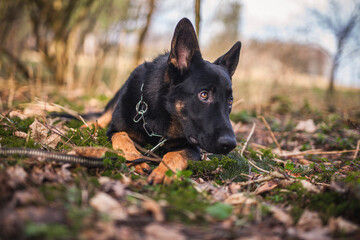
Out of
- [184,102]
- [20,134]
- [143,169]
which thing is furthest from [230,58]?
[20,134]

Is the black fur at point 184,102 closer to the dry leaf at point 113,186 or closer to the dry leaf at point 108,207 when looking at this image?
the dry leaf at point 113,186

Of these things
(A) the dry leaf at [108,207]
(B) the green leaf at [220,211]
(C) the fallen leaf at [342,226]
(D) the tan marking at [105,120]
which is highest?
(C) the fallen leaf at [342,226]

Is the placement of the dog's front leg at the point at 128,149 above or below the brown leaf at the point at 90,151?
below

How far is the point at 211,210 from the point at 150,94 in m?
2.13

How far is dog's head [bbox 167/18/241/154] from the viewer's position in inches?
117

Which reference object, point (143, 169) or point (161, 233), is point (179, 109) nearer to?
point (143, 169)

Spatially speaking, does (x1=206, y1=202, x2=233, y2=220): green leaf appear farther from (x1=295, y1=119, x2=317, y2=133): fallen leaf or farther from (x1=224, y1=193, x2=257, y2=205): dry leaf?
(x1=295, y1=119, x2=317, y2=133): fallen leaf

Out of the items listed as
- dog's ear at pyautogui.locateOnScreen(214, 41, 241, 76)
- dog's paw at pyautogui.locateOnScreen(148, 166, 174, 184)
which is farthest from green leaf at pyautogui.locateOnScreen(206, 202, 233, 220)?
dog's ear at pyautogui.locateOnScreen(214, 41, 241, 76)

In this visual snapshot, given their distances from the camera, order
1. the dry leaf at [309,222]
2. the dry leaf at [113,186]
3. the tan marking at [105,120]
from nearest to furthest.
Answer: the dry leaf at [309,222], the dry leaf at [113,186], the tan marking at [105,120]

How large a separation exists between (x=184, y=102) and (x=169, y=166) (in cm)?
87

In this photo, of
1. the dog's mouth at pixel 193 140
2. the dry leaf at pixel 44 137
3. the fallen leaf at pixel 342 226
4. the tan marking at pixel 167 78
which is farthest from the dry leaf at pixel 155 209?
the tan marking at pixel 167 78

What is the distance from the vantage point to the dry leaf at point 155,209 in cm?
172

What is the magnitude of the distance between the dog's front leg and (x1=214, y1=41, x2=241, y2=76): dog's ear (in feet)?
6.04

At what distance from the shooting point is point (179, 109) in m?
3.31
